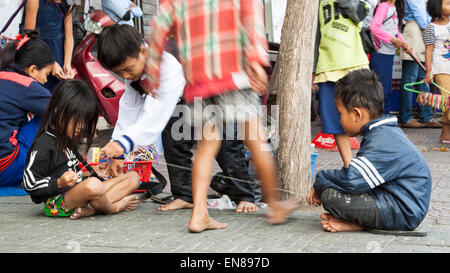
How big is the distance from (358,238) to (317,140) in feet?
13.0

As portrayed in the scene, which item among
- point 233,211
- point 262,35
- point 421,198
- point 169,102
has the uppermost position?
point 262,35

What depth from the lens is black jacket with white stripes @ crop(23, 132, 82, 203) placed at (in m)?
3.81

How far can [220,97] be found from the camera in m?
3.45

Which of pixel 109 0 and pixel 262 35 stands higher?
pixel 109 0

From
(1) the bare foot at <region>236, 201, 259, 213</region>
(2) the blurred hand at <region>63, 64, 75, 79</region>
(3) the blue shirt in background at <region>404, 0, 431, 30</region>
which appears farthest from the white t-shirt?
(2) the blurred hand at <region>63, 64, 75, 79</region>

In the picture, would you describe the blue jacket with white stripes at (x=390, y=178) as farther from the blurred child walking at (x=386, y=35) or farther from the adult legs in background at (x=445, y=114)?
the adult legs in background at (x=445, y=114)

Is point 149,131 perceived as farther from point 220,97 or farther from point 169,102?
point 220,97

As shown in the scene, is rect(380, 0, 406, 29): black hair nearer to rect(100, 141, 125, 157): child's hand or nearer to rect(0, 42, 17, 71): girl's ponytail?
rect(0, 42, 17, 71): girl's ponytail

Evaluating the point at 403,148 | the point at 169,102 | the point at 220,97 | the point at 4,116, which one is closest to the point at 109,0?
the point at 4,116

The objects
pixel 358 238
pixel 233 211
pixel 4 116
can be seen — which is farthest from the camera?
pixel 4 116

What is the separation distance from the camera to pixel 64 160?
13.1 feet

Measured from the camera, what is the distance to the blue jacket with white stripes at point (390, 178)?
330 centimetres

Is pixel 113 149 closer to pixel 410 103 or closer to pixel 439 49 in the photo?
pixel 439 49

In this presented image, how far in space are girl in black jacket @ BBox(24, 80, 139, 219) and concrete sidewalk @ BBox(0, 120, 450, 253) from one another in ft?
0.36
